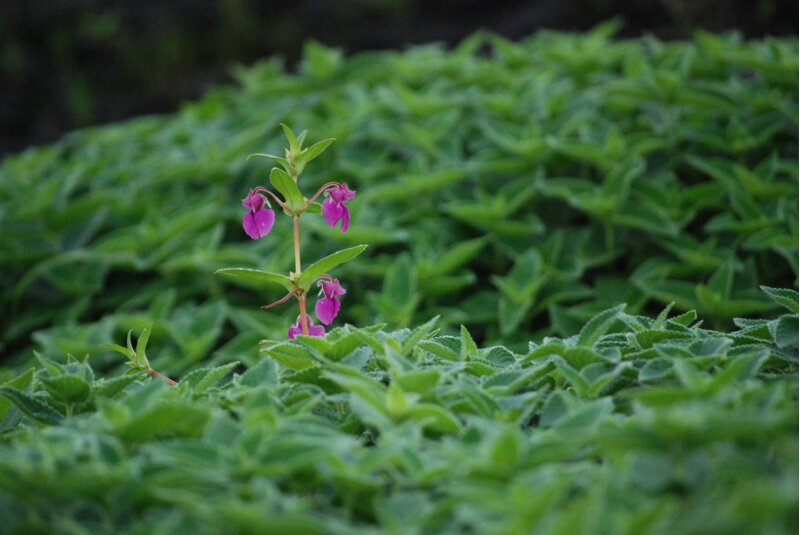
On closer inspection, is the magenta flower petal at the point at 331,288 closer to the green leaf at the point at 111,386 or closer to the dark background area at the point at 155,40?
the green leaf at the point at 111,386

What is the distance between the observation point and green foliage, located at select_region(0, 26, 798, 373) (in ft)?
8.53

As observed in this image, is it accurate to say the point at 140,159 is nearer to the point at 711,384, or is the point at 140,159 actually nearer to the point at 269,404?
the point at 269,404

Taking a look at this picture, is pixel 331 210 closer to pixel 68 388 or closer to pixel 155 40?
pixel 68 388

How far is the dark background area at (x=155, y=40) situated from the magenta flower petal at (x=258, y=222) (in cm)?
435

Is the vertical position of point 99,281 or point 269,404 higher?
point 269,404

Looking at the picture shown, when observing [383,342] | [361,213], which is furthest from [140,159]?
[383,342]

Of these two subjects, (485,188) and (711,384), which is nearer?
(711,384)

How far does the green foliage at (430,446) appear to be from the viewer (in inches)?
41.4

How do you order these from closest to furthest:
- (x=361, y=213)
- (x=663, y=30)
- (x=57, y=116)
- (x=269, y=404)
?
(x=269, y=404) → (x=361, y=213) → (x=663, y=30) → (x=57, y=116)

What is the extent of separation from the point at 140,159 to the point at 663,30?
311 cm

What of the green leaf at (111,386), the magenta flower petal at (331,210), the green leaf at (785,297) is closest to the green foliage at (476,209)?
the green leaf at (785,297)

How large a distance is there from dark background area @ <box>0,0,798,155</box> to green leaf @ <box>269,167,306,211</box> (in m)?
4.41

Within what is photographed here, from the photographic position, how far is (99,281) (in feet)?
9.80

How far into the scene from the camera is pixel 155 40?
21.0ft
